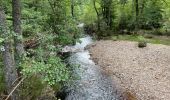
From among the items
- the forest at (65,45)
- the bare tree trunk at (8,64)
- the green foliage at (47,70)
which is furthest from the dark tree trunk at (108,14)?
the bare tree trunk at (8,64)

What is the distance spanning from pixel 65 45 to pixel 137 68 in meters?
8.64

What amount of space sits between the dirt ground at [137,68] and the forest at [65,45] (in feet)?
0.20

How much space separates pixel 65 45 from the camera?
27.1 m

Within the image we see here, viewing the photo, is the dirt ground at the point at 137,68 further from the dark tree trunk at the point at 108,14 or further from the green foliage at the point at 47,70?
the dark tree trunk at the point at 108,14

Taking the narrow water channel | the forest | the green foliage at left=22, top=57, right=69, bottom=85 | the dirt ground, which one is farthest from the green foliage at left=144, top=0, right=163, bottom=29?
the green foliage at left=22, top=57, right=69, bottom=85

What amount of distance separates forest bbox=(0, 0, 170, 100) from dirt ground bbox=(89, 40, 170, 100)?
6 cm

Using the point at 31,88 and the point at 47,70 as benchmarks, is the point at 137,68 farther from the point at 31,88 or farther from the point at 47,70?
the point at 47,70

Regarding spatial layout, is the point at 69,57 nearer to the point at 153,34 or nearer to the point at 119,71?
the point at 119,71

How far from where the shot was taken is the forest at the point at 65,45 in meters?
11.2

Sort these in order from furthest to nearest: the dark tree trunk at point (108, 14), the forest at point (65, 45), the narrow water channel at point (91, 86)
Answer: the dark tree trunk at point (108, 14) → the narrow water channel at point (91, 86) → the forest at point (65, 45)

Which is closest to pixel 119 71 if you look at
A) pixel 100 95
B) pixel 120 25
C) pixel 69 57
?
pixel 100 95

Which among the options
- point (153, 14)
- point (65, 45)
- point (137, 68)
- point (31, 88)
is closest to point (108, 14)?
point (153, 14)

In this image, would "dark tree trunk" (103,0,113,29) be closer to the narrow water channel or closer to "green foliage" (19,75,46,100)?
the narrow water channel

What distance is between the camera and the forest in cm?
1121
